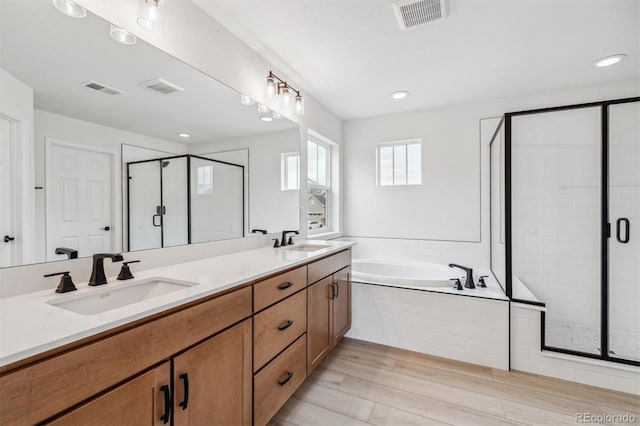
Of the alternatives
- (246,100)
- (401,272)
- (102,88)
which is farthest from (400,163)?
(102,88)

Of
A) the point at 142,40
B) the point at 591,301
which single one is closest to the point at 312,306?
the point at 142,40

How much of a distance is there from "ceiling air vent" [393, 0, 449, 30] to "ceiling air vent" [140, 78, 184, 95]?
1.34 metres

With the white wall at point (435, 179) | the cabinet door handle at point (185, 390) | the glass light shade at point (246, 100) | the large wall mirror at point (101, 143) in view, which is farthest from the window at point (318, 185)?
the cabinet door handle at point (185, 390)

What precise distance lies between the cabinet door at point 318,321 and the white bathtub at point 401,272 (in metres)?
0.69

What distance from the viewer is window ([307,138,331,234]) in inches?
125

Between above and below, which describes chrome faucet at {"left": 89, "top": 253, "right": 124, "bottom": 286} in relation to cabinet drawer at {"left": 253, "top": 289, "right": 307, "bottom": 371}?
above

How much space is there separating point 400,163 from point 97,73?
3.12 meters

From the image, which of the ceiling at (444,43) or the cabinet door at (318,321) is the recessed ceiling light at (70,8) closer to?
the ceiling at (444,43)

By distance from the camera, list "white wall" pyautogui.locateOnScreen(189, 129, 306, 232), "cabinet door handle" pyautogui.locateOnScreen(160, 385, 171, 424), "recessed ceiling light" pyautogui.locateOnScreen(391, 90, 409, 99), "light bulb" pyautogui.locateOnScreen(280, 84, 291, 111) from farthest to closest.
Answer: "recessed ceiling light" pyautogui.locateOnScreen(391, 90, 409, 99) → "light bulb" pyautogui.locateOnScreen(280, 84, 291, 111) → "white wall" pyautogui.locateOnScreen(189, 129, 306, 232) → "cabinet door handle" pyautogui.locateOnScreen(160, 385, 171, 424)

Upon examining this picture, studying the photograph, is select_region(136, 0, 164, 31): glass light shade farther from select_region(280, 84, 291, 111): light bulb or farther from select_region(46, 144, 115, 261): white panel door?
select_region(280, 84, 291, 111): light bulb

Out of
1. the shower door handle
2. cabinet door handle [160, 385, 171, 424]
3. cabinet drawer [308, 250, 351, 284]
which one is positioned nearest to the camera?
cabinet door handle [160, 385, 171, 424]

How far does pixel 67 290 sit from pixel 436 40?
2512mm

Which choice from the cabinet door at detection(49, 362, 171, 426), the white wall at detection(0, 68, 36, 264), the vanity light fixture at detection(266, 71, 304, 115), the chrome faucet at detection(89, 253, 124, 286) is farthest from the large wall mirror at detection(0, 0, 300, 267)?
the cabinet door at detection(49, 362, 171, 426)

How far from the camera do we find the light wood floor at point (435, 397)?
167 cm
